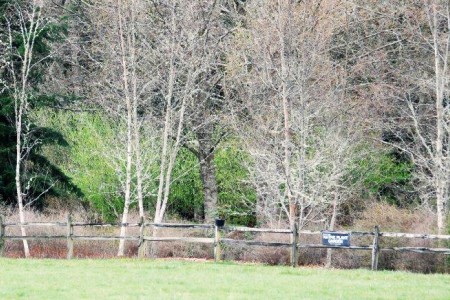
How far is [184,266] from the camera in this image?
25.9m

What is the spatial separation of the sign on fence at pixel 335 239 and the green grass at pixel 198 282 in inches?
37.1

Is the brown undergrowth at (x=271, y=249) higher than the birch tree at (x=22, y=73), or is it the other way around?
the birch tree at (x=22, y=73)

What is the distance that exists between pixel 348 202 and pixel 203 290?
19.7 metres

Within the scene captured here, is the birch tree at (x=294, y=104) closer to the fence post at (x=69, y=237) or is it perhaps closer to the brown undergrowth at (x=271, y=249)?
the brown undergrowth at (x=271, y=249)

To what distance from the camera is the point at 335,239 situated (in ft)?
85.9

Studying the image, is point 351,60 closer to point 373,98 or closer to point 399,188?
point 373,98

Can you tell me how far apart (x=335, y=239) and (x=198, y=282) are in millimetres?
5989

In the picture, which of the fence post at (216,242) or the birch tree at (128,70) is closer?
the fence post at (216,242)

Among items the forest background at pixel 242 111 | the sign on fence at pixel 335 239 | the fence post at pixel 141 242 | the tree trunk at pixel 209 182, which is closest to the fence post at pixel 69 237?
the fence post at pixel 141 242

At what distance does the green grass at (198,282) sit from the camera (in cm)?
1912

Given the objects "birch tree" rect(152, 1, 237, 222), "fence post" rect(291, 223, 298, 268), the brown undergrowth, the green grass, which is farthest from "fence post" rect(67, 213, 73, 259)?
"fence post" rect(291, 223, 298, 268)

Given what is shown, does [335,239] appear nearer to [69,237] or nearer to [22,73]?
[69,237]

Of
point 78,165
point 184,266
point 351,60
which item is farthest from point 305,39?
point 78,165

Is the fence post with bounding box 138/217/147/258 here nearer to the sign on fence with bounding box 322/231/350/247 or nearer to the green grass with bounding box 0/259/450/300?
the green grass with bounding box 0/259/450/300
